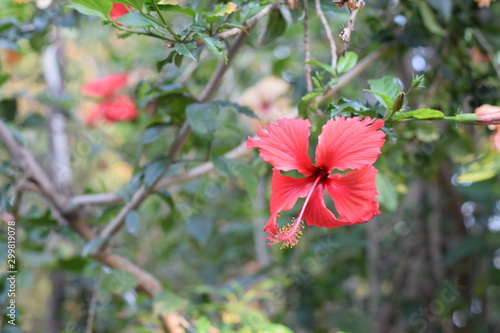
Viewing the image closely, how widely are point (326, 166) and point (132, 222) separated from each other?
406 millimetres

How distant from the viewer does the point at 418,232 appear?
1.58 m

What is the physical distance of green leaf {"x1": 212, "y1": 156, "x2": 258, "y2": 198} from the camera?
2.40 feet

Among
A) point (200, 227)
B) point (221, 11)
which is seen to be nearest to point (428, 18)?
point (221, 11)

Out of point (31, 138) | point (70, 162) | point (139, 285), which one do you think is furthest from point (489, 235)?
point (31, 138)

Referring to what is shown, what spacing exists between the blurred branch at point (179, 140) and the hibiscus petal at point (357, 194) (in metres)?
0.25

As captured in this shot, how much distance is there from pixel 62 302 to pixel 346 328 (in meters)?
0.83

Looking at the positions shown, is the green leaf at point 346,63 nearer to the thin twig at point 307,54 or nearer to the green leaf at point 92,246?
the thin twig at point 307,54

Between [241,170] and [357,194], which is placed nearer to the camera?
[357,194]

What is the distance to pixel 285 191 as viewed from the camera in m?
0.54

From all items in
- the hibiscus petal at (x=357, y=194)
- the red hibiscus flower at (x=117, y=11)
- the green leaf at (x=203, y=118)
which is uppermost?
the red hibiscus flower at (x=117, y=11)

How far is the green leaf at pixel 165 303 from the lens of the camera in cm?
93

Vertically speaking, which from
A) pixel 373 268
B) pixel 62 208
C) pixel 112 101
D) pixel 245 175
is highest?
pixel 245 175

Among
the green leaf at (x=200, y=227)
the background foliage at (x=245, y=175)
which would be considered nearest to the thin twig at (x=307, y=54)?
the background foliage at (x=245, y=175)

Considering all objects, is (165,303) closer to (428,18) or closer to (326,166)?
(326,166)
